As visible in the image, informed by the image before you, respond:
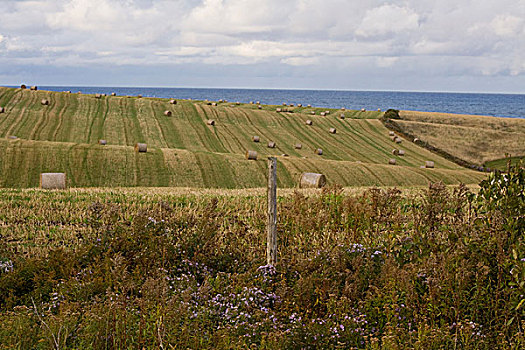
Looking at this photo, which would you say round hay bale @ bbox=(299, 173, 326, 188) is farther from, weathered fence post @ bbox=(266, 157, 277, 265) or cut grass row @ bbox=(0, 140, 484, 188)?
weathered fence post @ bbox=(266, 157, 277, 265)

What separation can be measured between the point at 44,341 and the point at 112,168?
71.3ft

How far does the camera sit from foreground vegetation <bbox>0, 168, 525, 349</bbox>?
627 centimetres

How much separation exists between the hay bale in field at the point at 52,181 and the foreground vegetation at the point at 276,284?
32.5 ft

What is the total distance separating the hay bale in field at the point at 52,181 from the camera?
825 inches

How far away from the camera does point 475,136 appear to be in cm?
5825

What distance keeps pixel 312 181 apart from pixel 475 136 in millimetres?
40606

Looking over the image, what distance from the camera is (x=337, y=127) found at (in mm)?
56219

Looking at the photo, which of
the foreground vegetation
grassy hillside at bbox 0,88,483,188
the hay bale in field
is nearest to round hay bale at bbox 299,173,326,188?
grassy hillside at bbox 0,88,483,188

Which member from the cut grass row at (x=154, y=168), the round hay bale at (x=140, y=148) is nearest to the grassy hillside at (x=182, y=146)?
the cut grass row at (x=154, y=168)

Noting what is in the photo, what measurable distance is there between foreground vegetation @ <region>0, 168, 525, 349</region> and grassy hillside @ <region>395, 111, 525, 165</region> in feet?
150

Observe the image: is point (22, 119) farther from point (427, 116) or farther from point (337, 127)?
point (427, 116)

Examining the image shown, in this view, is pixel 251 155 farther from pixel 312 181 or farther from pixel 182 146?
pixel 182 146

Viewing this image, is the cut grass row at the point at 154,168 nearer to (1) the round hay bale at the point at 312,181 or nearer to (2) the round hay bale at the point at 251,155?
(2) the round hay bale at the point at 251,155

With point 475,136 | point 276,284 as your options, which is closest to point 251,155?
point 276,284
